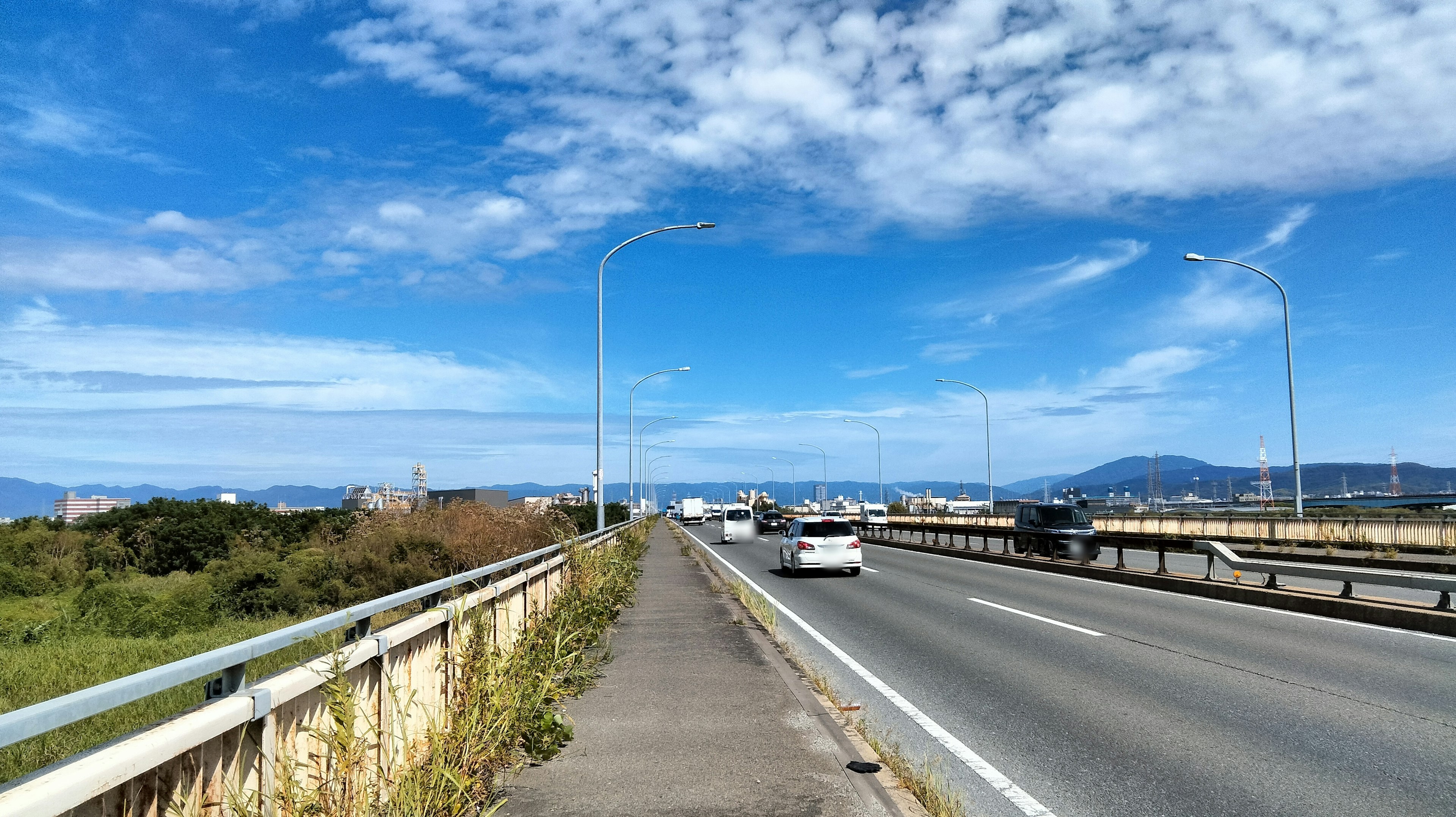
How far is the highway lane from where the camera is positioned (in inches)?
643

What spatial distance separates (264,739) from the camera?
11.7ft

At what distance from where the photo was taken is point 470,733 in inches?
220

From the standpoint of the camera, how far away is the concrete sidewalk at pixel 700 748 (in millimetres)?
5516

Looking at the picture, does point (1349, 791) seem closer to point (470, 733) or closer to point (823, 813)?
point (823, 813)

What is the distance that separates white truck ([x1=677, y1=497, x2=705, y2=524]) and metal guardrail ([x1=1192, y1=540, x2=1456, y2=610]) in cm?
8898

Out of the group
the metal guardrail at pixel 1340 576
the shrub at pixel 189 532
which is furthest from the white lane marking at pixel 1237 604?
the shrub at pixel 189 532

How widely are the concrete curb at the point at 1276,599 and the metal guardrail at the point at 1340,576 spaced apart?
233mm

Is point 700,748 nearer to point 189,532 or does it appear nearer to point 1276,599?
point 1276,599

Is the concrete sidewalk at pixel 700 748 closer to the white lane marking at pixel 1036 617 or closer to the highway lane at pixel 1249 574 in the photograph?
the white lane marking at pixel 1036 617

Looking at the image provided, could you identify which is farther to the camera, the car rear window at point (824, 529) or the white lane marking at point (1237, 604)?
the car rear window at point (824, 529)

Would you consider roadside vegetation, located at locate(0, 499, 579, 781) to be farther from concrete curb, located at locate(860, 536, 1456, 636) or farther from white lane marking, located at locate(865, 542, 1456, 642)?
concrete curb, located at locate(860, 536, 1456, 636)

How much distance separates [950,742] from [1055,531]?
20522 millimetres

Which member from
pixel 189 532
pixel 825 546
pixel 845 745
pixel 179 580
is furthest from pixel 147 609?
Answer: pixel 845 745

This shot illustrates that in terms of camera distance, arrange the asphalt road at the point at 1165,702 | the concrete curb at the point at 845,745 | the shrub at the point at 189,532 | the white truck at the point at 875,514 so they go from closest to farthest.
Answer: the concrete curb at the point at 845,745, the asphalt road at the point at 1165,702, the shrub at the point at 189,532, the white truck at the point at 875,514
